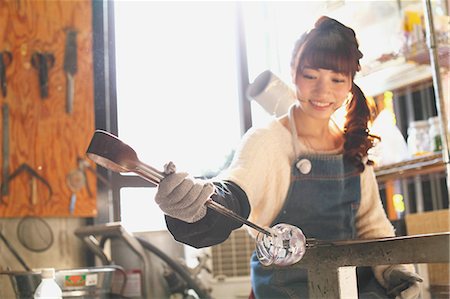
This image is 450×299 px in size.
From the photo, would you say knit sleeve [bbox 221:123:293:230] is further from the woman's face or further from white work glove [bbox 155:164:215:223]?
white work glove [bbox 155:164:215:223]

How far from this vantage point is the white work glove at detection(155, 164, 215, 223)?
730 millimetres

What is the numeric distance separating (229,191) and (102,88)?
0.63 meters

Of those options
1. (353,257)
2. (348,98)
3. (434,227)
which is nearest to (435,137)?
(434,227)

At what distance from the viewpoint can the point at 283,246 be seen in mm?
824

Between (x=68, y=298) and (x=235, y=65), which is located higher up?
(x=235, y=65)

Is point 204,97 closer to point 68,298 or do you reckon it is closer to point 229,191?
point 68,298

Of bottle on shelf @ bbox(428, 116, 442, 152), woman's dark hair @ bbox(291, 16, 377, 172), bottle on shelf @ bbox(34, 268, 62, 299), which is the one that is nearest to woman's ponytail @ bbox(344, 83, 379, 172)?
woman's dark hair @ bbox(291, 16, 377, 172)

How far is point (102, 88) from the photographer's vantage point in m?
1.45

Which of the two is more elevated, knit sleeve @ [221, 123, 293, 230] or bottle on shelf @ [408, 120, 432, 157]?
bottle on shelf @ [408, 120, 432, 157]

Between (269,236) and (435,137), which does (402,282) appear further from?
(435,137)

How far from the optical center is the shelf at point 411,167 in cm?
178

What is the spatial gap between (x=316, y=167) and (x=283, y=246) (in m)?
0.27

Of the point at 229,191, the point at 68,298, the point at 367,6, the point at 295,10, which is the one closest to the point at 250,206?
the point at 229,191

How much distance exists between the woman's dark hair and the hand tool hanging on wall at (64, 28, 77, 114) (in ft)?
3.05
